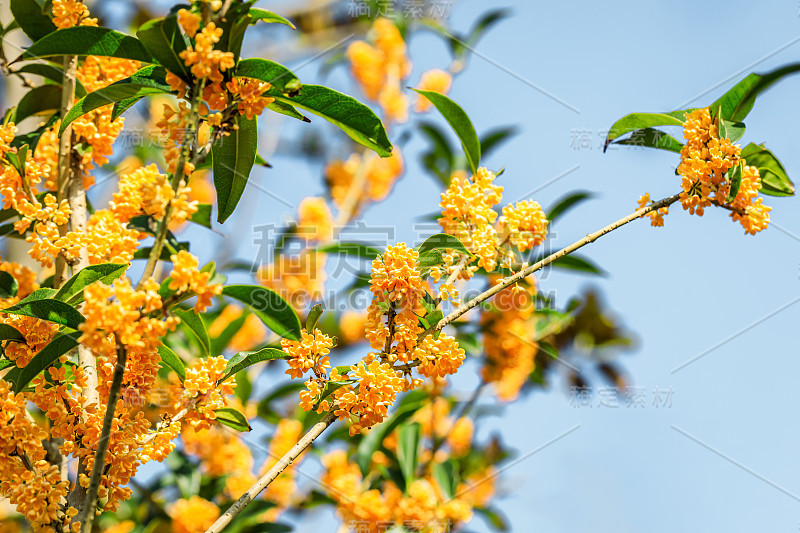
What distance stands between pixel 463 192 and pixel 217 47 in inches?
32.1

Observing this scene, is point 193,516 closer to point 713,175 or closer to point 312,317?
point 312,317

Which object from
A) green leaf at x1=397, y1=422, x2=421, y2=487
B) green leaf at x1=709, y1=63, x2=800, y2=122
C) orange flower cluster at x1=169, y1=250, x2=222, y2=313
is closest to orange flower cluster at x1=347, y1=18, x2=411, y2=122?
green leaf at x1=397, y1=422, x2=421, y2=487

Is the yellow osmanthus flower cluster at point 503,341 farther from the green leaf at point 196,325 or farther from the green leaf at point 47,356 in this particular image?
the green leaf at point 47,356

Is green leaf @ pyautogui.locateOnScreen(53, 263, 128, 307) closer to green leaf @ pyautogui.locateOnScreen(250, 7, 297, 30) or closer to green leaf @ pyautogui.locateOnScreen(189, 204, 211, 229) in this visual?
green leaf @ pyautogui.locateOnScreen(250, 7, 297, 30)

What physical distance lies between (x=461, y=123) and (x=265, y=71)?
0.88m

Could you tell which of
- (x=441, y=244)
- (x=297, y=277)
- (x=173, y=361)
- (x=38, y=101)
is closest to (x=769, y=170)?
(x=441, y=244)

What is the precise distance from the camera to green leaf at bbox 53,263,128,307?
62.5 inches

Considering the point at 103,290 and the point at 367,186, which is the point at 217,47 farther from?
the point at 367,186

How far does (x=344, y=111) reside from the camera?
1610 mm

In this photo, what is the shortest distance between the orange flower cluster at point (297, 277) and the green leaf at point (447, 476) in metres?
1.24

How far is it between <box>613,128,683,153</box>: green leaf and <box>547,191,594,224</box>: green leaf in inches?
54.1

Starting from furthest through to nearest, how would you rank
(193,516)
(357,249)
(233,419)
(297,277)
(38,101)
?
(297,277)
(193,516)
(357,249)
(38,101)
(233,419)

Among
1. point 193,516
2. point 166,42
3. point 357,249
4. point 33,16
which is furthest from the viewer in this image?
point 193,516

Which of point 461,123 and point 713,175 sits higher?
point 461,123
